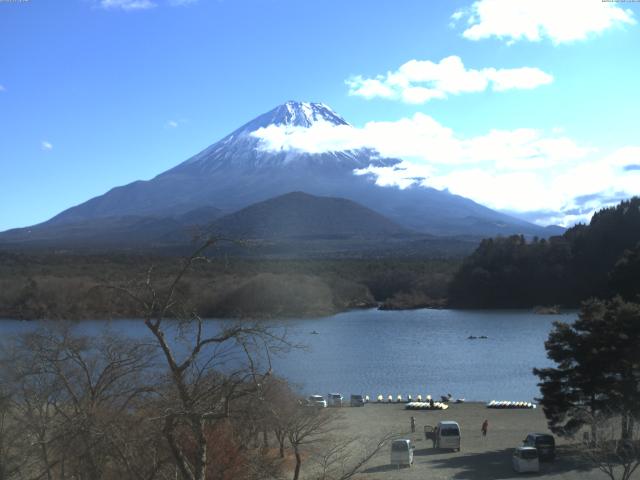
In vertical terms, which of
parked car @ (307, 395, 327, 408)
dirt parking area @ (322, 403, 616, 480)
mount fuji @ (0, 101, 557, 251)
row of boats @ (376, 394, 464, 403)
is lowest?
row of boats @ (376, 394, 464, 403)

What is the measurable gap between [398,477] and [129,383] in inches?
231

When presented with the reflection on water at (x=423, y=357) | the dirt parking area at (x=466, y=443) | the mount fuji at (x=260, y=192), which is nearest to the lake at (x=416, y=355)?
the reflection on water at (x=423, y=357)

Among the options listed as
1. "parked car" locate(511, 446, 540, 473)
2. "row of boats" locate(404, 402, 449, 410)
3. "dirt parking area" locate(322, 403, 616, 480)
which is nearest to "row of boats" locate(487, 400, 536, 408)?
"dirt parking area" locate(322, 403, 616, 480)

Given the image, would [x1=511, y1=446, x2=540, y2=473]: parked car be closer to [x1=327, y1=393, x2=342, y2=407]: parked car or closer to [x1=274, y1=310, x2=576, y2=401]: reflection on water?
[x1=274, y1=310, x2=576, y2=401]: reflection on water

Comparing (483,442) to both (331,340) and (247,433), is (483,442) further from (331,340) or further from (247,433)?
(331,340)

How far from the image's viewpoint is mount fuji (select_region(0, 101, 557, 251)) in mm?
124375

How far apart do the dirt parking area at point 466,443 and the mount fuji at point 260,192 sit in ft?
297

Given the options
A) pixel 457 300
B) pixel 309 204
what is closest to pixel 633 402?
pixel 457 300

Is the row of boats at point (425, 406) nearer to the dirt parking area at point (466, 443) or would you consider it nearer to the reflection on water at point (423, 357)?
the dirt parking area at point (466, 443)

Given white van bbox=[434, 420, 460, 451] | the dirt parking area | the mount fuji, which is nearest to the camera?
the dirt parking area

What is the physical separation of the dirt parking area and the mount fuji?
90.5 m

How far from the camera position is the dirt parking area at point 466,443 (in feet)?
39.0

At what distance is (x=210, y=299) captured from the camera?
1695 inches

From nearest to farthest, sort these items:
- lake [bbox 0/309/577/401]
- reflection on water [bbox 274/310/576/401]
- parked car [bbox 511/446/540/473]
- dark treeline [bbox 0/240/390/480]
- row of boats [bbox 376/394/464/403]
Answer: dark treeline [bbox 0/240/390/480]
parked car [bbox 511/446/540/473]
row of boats [bbox 376/394/464/403]
lake [bbox 0/309/577/401]
reflection on water [bbox 274/310/576/401]
